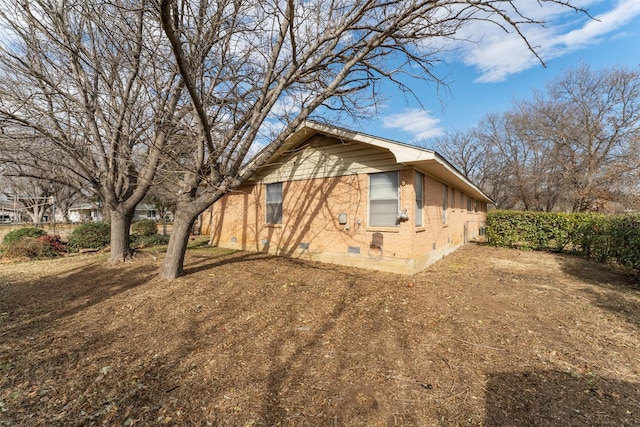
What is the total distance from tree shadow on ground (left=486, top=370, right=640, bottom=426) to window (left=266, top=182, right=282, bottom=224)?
8.10 metres

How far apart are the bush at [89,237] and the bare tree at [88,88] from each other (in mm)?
4707

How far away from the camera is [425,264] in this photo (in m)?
7.95

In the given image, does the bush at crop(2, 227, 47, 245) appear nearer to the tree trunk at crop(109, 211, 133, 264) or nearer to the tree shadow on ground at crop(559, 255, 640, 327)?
the tree trunk at crop(109, 211, 133, 264)

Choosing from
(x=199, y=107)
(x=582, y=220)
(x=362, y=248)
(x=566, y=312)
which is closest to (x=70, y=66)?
(x=199, y=107)

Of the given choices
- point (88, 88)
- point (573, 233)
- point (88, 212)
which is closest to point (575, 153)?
point (573, 233)

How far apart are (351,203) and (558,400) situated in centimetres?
600

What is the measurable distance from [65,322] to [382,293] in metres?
5.36

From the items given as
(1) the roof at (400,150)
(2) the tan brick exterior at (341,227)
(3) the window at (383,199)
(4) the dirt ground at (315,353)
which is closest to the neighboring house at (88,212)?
(2) the tan brick exterior at (341,227)

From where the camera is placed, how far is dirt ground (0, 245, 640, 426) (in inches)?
93.4

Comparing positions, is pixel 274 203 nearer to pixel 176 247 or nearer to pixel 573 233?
pixel 176 247

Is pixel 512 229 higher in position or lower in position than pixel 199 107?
lower

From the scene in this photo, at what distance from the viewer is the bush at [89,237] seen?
11.0m

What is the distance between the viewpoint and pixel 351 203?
8016 mm

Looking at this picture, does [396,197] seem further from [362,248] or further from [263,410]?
[263,410]
